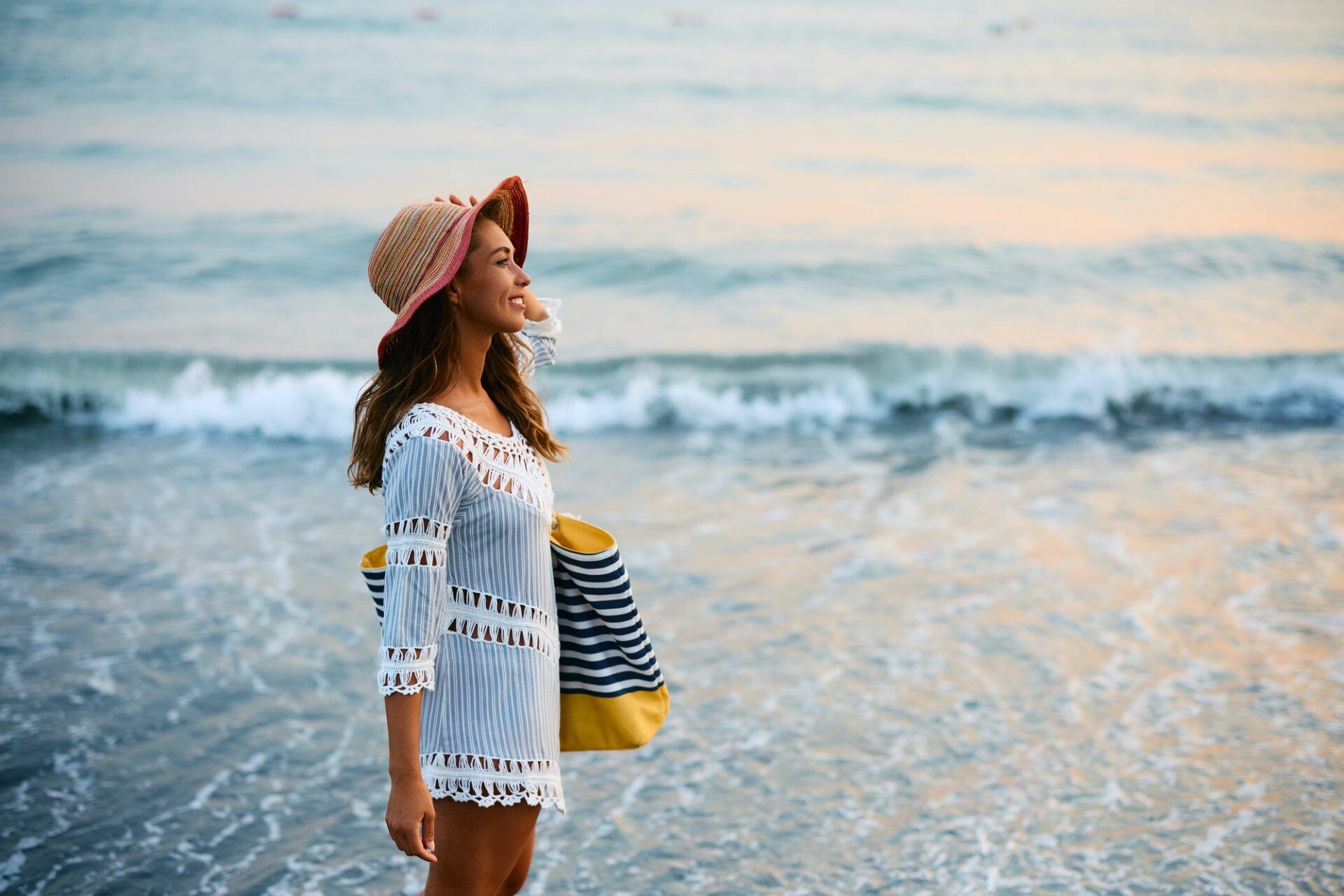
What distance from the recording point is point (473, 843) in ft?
7.71

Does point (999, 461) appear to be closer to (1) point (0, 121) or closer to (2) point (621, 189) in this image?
(2) point (621, 189)

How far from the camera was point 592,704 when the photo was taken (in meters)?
2.60

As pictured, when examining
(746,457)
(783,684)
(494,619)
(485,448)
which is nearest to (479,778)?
(494,619)

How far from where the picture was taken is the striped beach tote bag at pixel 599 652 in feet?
8.18

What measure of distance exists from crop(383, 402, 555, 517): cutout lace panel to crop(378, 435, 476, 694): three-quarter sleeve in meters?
0.04

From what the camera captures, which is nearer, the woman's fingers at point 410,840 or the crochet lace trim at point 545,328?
the woman's fingers at point 410,840

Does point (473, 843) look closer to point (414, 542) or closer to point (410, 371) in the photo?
point (414, 542)

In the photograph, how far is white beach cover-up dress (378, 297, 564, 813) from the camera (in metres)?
2.15

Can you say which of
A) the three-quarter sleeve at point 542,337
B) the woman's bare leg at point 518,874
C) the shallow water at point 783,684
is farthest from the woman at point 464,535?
the shallow water at point 783,684

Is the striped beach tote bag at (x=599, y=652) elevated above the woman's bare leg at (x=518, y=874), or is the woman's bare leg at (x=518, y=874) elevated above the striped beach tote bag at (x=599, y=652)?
the striped beach tote bag at (x=599, y=652)

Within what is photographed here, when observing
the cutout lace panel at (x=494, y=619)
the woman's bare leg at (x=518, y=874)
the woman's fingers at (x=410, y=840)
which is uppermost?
the cutout lace panel at (x=494, y=619)

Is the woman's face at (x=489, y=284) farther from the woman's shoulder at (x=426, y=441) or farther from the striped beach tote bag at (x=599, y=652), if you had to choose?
the striped beach tote bag at (x=599, y=652)

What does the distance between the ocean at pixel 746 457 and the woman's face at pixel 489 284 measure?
7.08 feet

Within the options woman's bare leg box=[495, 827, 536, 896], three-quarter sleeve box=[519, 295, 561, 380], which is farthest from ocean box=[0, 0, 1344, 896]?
three-quarter sleeve box=[519, 295, 561, 380]
